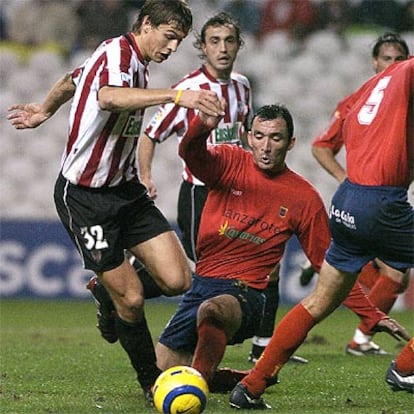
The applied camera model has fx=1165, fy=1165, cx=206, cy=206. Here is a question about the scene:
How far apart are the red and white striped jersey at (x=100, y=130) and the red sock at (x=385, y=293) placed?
9.23ft

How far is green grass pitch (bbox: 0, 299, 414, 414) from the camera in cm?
571

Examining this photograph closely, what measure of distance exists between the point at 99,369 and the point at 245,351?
4.97ft

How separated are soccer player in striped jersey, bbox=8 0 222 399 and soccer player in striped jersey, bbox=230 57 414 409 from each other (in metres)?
0.70

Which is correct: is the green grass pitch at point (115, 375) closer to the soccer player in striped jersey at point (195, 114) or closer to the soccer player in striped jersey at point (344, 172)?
the soccer player in striped jersey at point (344, 172)

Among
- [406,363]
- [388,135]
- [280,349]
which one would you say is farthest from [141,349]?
[388,135]

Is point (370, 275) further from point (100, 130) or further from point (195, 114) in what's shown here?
point (100, 130)

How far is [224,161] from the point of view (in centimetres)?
618

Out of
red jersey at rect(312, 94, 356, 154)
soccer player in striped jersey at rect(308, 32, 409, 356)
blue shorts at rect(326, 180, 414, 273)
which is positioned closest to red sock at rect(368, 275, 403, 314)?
soccer player in striped jersey at rect(308, 32, 409, 356)

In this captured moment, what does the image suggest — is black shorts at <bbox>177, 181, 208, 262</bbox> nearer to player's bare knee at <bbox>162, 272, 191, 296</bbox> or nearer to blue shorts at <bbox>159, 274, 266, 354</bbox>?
blue shorts at <bbox>159, 274, 266, 354</bbox>

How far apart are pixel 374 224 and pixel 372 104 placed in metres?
0.58

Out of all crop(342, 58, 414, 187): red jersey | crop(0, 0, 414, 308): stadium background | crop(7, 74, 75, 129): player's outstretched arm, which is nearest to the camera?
crop(342, 58, 414, 187): red jersey

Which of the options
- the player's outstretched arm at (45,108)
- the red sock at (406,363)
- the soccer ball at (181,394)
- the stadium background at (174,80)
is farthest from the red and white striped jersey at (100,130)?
the stadium background at (174,80)

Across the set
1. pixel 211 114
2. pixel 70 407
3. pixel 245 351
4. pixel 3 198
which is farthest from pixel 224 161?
pixel 3 198

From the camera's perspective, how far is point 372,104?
5.53 meters
